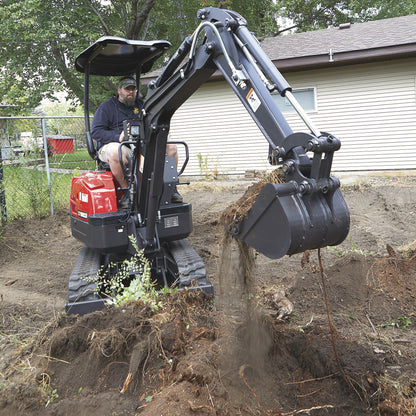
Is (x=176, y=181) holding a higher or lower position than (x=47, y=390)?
higher

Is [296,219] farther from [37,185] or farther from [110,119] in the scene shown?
[37,185]

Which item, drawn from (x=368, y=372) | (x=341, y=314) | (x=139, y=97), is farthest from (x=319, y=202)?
(x=139, y=97)

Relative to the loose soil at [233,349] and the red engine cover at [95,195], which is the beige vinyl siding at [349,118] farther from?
the loose soil at [233,349]

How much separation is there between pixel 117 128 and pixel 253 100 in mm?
2592

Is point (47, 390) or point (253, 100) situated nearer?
point (253, 100)

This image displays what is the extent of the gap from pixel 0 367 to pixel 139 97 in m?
3.23

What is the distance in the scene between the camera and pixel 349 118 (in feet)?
37.3

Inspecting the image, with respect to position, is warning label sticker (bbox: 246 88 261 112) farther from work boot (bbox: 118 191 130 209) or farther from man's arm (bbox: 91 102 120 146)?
man's arm (bbox: 91 102 120 146)

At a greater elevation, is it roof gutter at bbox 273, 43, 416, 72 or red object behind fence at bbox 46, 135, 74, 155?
roof gutter at bbox 273, 43, 416, 72

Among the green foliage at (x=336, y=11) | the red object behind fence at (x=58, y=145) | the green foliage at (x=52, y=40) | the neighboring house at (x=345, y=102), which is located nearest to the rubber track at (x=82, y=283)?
the red object behind fence at (x=58, y=145)

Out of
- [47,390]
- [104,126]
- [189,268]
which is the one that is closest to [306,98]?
[104,126]

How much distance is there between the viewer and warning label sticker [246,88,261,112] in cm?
264

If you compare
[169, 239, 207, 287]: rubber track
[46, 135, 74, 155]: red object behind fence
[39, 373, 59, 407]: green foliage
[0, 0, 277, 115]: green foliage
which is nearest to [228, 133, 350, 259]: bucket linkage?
[39, 373, 59, 407]: green foliage

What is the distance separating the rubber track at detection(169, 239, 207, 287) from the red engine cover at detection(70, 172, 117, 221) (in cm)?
84
